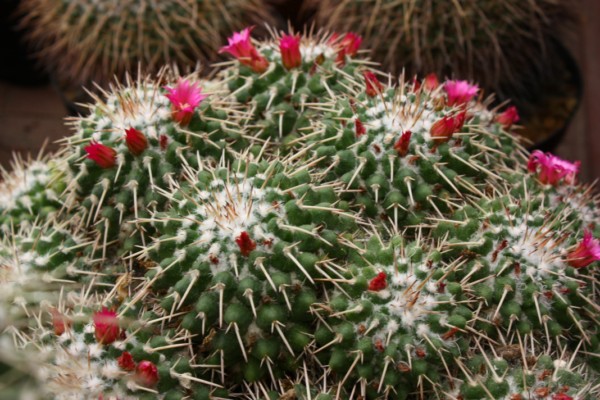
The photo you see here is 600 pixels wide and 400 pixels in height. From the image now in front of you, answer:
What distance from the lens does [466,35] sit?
Answer: 234cm

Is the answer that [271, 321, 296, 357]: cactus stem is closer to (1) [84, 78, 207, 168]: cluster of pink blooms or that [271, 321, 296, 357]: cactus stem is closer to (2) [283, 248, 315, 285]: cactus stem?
(2) [283, 248, 315, 285]: cactus stem

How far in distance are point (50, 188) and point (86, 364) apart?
0.60 m

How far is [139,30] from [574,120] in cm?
195

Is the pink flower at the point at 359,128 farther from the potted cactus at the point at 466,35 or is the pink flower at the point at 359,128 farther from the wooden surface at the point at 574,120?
the wooden surface at the point at 574,120

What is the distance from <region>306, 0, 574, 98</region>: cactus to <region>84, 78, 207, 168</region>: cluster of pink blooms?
995 mm

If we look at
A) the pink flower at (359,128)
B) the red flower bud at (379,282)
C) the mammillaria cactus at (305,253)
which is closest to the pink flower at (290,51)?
the mammillaria cactus at (305,253)

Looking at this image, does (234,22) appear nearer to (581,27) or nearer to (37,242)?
(37,242)

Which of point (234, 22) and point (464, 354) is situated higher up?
point (234, 22)

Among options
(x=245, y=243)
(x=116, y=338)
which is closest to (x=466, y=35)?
(x=245, y=243)

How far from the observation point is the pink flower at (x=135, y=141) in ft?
4.60

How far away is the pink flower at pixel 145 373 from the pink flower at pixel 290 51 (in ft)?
2.48

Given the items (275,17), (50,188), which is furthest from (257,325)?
(275,17)

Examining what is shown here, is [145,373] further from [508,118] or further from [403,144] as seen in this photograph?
[508,118]

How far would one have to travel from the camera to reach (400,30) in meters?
2.34
